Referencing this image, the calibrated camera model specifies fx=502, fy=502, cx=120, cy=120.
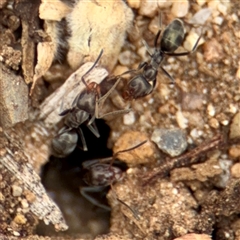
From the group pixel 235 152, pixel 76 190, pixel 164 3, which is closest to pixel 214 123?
pixel 235 152

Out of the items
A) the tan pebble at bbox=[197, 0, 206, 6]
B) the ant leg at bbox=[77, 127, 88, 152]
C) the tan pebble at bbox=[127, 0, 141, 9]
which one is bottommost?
the ant leg at bbox=[77, 127, 88, 152]

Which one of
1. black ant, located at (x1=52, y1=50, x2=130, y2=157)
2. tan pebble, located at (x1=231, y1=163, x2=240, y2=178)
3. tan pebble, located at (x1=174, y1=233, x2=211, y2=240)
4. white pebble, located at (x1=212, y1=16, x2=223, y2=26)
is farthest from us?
white pebble, located at (x1=212, y1=16, x2=223, y2=26)

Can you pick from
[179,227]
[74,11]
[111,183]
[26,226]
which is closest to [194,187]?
[179,227]

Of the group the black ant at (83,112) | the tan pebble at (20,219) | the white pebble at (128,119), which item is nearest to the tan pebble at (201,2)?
the black ant at (83,112)

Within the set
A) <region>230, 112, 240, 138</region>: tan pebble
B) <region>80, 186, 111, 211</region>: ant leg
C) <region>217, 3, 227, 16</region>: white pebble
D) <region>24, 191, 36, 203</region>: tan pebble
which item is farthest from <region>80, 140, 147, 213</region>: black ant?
<region>217, 3, 227, 16</region>: white pebble

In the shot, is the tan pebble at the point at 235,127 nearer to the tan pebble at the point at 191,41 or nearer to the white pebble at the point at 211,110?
the white pebble at the point at 211,110

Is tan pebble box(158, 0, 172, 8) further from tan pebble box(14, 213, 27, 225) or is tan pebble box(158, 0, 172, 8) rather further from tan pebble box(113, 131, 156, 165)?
tan pebble box(14, 213, 27, 225)

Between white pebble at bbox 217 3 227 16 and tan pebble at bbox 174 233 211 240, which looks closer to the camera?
tan pebble at bbox 174 233 211 240
